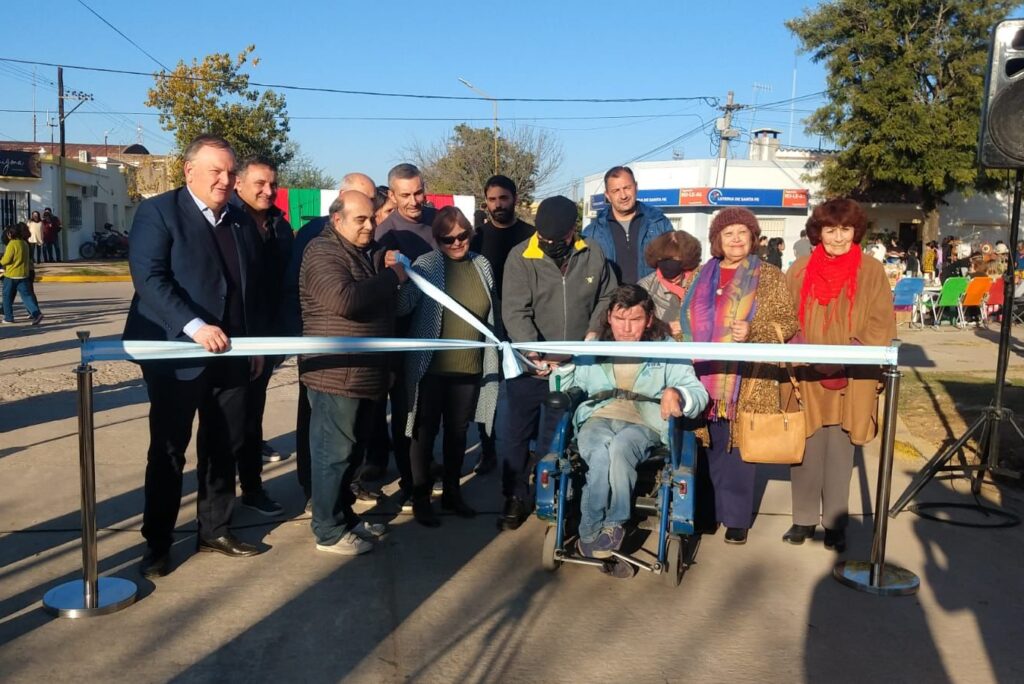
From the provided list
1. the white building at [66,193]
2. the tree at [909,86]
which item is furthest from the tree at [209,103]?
the tree at [909,86]

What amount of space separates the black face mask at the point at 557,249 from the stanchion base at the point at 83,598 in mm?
2777

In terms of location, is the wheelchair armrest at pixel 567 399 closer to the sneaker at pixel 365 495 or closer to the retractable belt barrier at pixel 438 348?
the retractable belt barrier at pixel 438 348


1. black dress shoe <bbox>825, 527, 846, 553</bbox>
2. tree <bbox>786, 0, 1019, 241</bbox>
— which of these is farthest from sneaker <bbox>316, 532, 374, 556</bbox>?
tree <bbox>786, 0, 1019, 241</bbox>

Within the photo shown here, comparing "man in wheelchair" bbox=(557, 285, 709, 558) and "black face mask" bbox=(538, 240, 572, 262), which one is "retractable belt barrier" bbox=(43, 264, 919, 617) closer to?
"man in wheelchair" bbox=(557, 285, 709, 558)

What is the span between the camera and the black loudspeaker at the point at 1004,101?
17.7ft

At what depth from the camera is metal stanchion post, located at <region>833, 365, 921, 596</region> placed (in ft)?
14.6

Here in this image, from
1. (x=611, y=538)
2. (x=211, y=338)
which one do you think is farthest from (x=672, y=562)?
(x=211, y=338)

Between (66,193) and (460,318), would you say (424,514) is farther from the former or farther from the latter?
(66,193)

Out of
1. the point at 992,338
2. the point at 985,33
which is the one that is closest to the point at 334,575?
the point at 992,338

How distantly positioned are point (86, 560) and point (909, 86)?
3197 cm

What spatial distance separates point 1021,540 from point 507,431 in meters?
3.07

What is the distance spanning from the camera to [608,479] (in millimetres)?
4520

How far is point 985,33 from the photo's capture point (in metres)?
30.7

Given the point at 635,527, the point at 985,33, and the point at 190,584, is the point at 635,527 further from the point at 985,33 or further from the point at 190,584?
the point at 985,33
